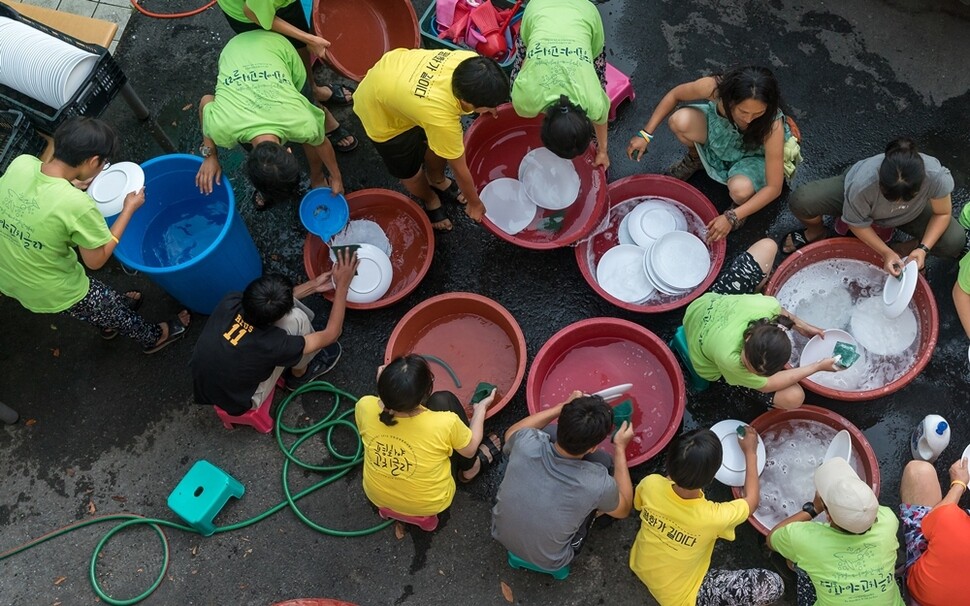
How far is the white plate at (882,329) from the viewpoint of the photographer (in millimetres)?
3498

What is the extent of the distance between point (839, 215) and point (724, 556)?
6.05ft

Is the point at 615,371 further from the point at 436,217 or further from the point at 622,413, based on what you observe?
the point at 436,217

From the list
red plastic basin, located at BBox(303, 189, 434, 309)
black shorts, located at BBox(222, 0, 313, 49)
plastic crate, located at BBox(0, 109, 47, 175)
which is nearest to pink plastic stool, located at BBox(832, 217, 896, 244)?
red plastic basin, located at BBox(303, 189, 434, 309)

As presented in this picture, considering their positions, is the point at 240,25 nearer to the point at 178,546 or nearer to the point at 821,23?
the point at 178,546

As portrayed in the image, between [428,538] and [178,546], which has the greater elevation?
[428,538]

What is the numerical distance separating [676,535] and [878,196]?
1848 mm

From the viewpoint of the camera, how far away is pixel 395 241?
394 centimetres

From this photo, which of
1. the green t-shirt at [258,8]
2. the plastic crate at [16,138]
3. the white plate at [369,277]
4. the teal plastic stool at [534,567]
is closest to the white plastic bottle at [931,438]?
the teal plastic stool at [534,567]

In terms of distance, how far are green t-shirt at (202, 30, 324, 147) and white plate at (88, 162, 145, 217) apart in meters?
0.39

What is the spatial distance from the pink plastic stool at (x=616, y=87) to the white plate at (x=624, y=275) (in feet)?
3.07

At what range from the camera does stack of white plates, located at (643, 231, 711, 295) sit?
3586mm

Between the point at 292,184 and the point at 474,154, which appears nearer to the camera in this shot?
the point at 292,184

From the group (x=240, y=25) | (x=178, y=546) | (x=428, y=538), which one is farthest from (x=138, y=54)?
(x=428, y=538)

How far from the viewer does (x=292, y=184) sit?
3145 millimetres
